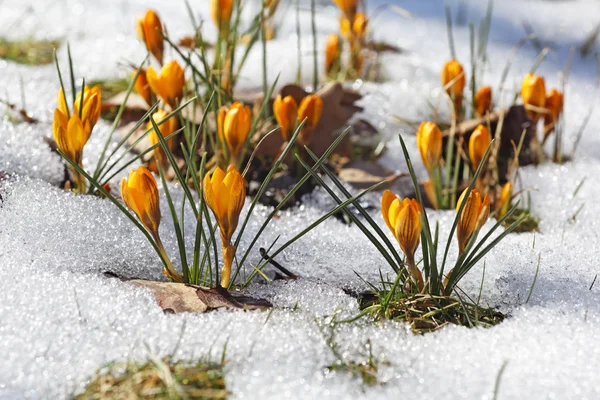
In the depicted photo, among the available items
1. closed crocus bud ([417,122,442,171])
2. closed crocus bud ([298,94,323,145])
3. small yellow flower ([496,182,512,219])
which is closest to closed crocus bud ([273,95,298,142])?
closed crocus bud ([298,94,323,145])

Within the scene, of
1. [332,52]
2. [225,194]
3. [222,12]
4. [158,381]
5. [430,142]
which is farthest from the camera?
[332,52]

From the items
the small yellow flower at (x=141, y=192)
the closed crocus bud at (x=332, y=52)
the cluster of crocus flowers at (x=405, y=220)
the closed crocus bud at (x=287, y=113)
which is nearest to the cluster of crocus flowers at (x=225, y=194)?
the small yellow flower at (x=141, y=192)

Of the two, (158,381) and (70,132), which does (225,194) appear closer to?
(158,381)

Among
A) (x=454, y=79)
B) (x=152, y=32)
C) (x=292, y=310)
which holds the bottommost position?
(x=292, y=310)

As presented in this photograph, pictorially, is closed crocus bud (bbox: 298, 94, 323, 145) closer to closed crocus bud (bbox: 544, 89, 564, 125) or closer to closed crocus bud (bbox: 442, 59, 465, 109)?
closed crocus bud (bbox: 442, 59, 465, 109)

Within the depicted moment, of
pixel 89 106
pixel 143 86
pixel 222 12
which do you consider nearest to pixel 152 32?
pixel 143 86

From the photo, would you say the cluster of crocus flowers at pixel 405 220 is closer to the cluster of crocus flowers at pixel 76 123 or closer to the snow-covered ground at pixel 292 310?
the snow-covered ground at pixel 292 310
